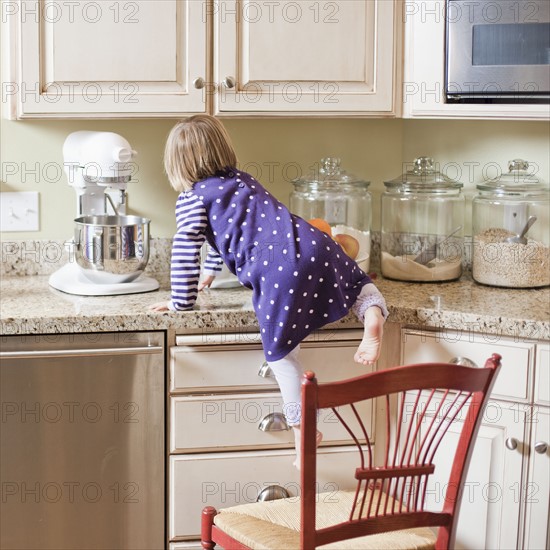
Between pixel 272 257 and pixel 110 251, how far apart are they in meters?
0.48

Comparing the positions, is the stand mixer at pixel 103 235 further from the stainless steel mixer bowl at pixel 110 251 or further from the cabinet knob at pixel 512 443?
the cabinet knob at pixel 512 443

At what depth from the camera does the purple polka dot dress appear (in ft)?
7.09

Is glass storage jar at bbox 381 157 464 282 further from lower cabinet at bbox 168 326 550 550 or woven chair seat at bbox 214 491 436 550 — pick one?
woven chair seat at bbox 214 491 436 550

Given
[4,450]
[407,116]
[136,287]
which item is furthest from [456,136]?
[4,450]

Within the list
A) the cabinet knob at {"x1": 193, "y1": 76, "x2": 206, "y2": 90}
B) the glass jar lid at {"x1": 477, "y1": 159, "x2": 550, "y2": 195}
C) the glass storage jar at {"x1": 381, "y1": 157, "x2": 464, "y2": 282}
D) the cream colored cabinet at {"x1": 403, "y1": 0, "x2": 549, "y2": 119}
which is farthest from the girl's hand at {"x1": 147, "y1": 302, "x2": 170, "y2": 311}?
the glass jar lid at {"x1": 477, "y1": 159, "x2": 550, "y2": 195}

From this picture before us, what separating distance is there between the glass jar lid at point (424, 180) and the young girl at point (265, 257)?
50cm

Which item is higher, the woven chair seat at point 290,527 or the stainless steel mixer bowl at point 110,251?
the stainless steel mixer bowl at point 110,251

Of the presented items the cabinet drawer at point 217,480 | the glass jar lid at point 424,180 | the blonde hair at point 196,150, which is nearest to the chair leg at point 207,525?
the cabinet drawer at point 217,480

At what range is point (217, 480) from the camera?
2.34 metres

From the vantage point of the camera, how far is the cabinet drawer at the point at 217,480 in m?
2.33

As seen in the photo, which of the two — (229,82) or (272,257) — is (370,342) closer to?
(272,257)

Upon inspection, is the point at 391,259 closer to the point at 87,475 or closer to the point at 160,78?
the point at 160,78

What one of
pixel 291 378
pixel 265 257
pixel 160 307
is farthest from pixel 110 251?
pixel 291 378

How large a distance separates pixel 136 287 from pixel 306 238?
525 millimetres
